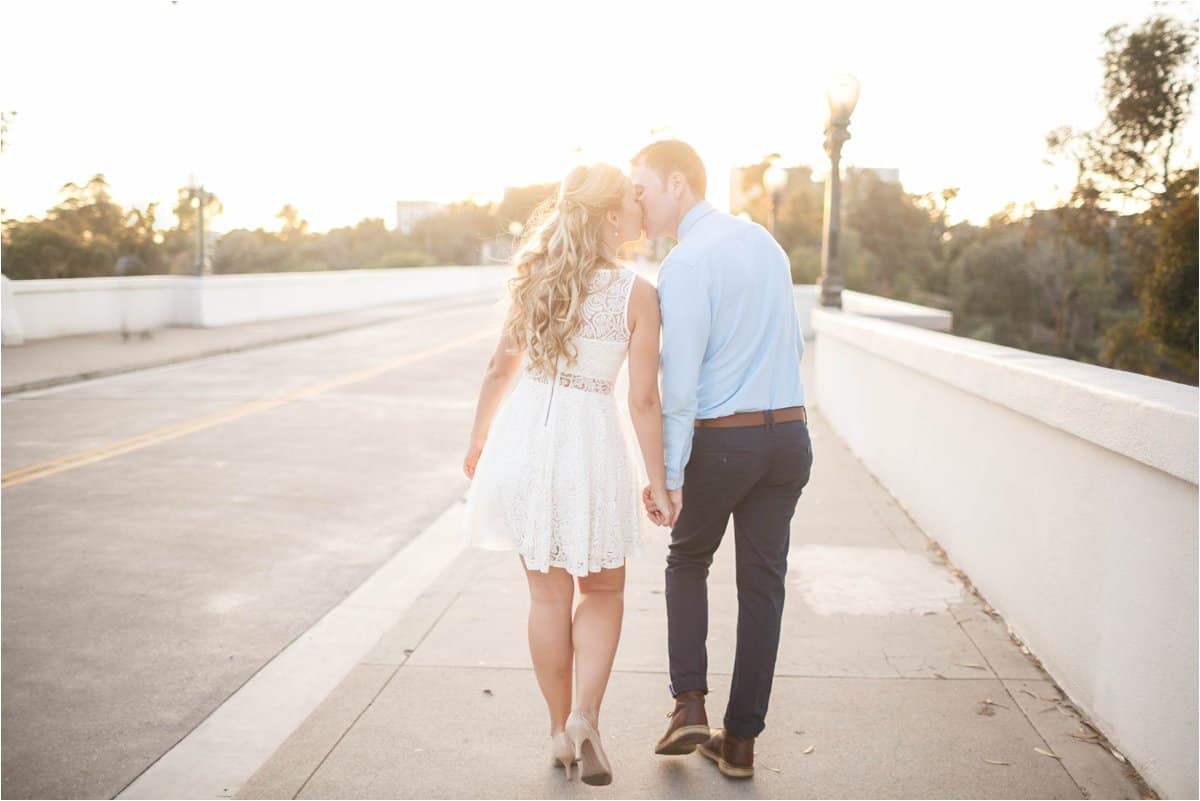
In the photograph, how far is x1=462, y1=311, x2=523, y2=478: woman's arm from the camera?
12.4ft

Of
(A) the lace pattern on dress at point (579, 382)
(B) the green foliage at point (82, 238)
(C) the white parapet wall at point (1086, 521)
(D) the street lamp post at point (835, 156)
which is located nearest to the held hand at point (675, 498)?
(A) the lace pattern on dress at point (579, 382)

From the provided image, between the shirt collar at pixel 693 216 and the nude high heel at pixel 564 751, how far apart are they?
1.70 metres

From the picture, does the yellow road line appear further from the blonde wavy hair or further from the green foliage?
the green foliage

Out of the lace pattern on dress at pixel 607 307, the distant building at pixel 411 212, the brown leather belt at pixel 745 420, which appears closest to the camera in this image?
the lace pattern on dress at pixel 607 307

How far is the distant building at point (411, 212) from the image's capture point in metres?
102

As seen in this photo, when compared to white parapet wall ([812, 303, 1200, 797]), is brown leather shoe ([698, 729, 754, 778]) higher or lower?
lower

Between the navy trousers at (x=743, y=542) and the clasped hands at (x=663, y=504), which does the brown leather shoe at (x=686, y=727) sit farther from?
the clasped hands at (x=663, y=504)

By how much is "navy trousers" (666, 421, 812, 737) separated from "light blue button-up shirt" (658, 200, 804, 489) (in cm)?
10

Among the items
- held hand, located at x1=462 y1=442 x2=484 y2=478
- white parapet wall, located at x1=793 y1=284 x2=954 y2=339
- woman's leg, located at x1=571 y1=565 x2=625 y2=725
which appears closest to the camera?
woman's leg, located at x1=571 y1=565 x2=625 y2=725

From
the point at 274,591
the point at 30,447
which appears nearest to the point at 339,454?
the point at 30,447

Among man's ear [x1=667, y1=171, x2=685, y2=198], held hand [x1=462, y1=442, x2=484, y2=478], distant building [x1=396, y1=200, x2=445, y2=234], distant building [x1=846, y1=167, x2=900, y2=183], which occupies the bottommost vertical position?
held hand [x1=462, y1=442, x2=484, y2=478]

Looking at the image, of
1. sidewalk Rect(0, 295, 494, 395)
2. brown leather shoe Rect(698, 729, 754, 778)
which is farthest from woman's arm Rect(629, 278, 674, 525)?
sidewalk Rect(0, 295, 494, 395)

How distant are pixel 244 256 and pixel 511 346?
53573mm

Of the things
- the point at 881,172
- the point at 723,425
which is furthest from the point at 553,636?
the point at 881,172
